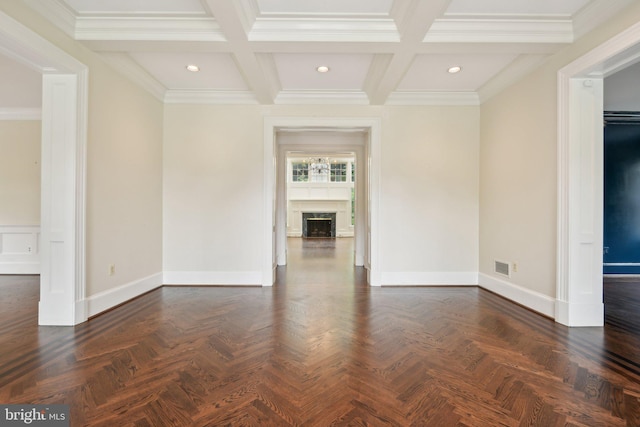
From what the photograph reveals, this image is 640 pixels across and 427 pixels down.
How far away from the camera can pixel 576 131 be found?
2.90m

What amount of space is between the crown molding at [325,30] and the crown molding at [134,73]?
1.60 metres

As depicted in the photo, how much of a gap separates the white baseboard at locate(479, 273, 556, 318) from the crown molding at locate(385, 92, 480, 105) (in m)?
2.53

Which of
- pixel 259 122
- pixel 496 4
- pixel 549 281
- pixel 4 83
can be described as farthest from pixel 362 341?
pixel 4 83

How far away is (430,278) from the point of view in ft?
14.7

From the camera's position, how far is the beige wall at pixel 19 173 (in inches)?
204

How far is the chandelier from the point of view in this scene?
38.0 ft

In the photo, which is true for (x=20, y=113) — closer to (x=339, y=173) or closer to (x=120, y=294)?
(x=120, y=294)

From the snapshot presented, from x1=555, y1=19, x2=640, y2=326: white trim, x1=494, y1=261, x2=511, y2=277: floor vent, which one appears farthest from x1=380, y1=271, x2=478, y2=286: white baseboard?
x1=555, y1=19, x2=640, y2=326: white trim

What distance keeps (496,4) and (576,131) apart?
4.64 feet

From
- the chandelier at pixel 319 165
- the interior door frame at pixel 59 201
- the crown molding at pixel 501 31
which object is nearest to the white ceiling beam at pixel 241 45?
the interior door frame at pixel 59 201

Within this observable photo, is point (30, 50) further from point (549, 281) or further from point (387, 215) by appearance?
point (549, 281)

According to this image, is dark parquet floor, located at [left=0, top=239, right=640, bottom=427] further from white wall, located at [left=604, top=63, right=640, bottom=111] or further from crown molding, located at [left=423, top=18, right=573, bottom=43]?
white wall, located at [left=604, top=63, right=640, bottom=111]

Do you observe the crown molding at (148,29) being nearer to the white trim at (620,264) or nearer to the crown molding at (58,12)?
the crown molding at (58,12)

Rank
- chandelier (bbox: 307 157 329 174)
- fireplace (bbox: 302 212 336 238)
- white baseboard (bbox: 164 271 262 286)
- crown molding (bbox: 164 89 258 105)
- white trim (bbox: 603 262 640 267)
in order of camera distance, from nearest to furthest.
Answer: crown molding (bbox: 164 89 258 105)
white baseboard (bbox: 164 271 262 286)
white trim (bbox: 603 262 640 267)
chandelier (bbox: 307 157 329 174)
fireplace (bbox: 302 212 336 238)
